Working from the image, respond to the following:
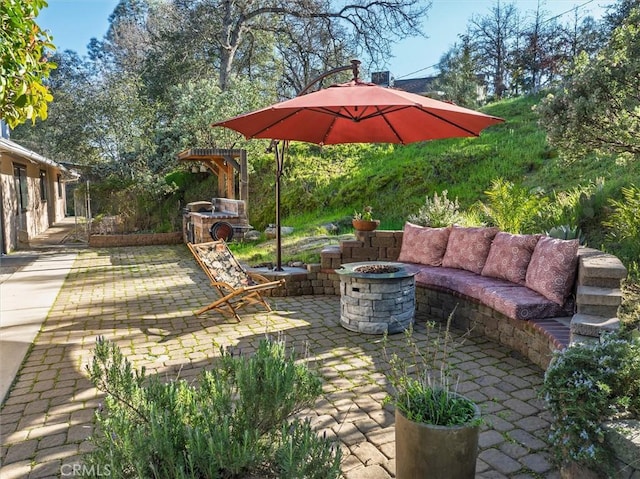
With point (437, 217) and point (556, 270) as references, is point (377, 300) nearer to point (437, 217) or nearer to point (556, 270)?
point (556, 270)

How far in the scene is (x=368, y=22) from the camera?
16859 mm

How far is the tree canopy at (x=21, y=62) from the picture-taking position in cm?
217

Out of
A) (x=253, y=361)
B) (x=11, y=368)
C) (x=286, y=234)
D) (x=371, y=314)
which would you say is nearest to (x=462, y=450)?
(x=253, y=361)

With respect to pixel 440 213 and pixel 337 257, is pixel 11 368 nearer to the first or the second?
pixel 337 257

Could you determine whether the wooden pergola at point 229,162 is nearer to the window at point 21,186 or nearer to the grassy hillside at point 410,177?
the grassy hillside at point 410,177

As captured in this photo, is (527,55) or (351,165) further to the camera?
(527,55)

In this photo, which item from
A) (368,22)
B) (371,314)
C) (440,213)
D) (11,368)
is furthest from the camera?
(368,22)

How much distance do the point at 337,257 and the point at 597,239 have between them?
3469mm

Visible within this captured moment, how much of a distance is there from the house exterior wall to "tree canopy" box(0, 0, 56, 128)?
828cm

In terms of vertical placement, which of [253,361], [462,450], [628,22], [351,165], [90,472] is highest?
[628,22]

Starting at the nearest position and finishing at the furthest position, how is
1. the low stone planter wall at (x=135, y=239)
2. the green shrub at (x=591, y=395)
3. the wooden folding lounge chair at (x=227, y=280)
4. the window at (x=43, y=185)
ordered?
1. the green shrub at (x=591, y=395)
2. the wooden folding lounge chair at (x=227, y=280)
3. the low stone planter wall at (x=135, y=239)
4. the window at (x=43, y=185)

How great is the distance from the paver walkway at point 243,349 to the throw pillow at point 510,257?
770 mm

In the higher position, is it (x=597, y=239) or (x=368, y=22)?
(x=368, y=22)

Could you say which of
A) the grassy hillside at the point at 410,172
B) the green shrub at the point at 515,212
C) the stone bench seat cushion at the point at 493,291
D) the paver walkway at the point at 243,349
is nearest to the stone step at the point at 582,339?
the paver walkway at the point at 243,349
